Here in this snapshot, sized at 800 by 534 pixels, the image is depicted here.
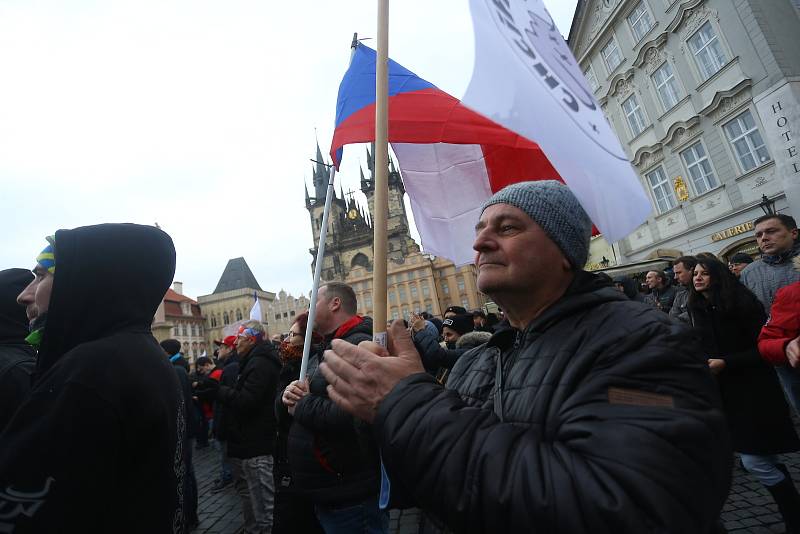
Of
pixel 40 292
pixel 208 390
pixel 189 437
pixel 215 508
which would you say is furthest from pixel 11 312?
pixel 215 508

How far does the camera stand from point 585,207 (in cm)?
129

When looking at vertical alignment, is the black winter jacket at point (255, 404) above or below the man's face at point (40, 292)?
below

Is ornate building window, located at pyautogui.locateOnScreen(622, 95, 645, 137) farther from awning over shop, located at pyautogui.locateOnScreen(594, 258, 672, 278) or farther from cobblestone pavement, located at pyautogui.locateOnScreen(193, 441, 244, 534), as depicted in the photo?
cobblestone pavement, located at pyautogui.locateOnScreen(193, 441, 244, 534)

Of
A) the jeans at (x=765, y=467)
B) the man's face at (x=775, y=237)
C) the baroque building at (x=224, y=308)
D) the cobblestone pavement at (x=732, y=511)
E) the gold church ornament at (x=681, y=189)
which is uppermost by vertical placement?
the baroque building at (x=224, y=308)

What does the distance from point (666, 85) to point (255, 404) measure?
53.6 ft

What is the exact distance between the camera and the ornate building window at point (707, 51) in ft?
40.6

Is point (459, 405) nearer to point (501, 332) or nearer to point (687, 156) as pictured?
point (501, 332)

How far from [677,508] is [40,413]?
172 centimetres

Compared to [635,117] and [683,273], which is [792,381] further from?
[635,117]

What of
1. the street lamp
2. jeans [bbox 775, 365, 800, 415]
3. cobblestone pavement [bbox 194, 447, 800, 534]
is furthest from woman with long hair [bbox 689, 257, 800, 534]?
the street lamp

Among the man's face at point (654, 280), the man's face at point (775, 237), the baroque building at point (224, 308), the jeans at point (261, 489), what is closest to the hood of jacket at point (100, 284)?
the jeans at point (261, 489)

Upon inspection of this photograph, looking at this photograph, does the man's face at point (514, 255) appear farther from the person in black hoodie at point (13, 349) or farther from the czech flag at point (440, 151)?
the person in black hoodie at point (13, 349)

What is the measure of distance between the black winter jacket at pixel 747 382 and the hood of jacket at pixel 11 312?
4.30 m

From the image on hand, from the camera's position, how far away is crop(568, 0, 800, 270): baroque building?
36.4 ft
